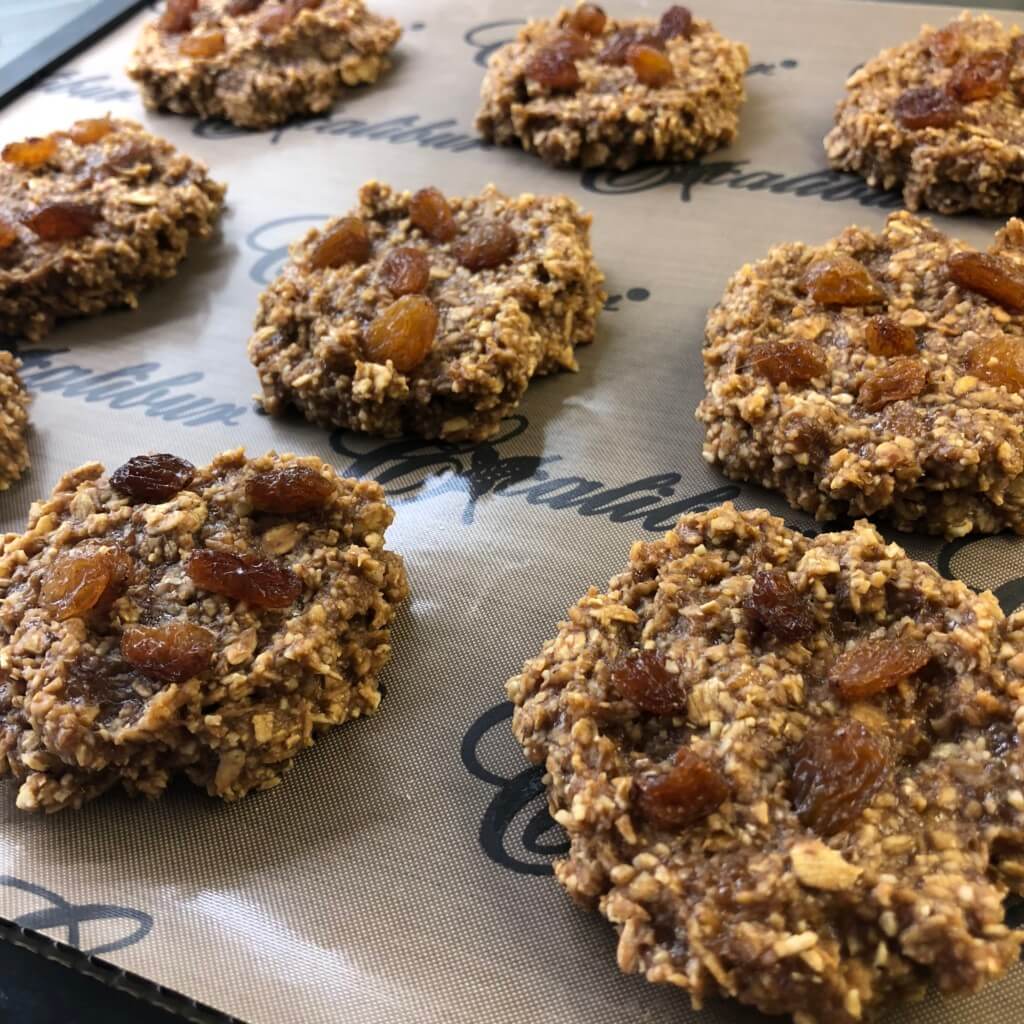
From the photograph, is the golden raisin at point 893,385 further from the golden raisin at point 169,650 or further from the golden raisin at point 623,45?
the golden raisin at point 623,45

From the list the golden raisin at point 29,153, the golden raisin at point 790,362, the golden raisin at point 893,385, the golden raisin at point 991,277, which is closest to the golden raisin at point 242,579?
the golden raisin at point 790,362

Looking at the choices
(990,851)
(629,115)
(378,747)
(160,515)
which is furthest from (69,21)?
(990,851)

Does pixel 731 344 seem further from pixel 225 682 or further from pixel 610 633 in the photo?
pixel 225 682

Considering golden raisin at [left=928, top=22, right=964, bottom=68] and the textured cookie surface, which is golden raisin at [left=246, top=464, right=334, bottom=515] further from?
golden raisin at [left=928, top=22, right=964, bottom=68]

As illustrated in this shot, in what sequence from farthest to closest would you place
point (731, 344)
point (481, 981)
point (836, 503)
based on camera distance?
point (731, 344) → point (836, 503) → point (481, 981)

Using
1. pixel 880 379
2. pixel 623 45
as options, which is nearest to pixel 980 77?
pixel 623 45

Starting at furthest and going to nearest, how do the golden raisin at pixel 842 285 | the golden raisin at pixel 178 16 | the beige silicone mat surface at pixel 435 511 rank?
the golden raisin at pixel 178 16, the golden raisin at pixel 842 285, the beige silicone mat surface at pixel 435 511

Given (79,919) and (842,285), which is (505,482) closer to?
(842,285)
